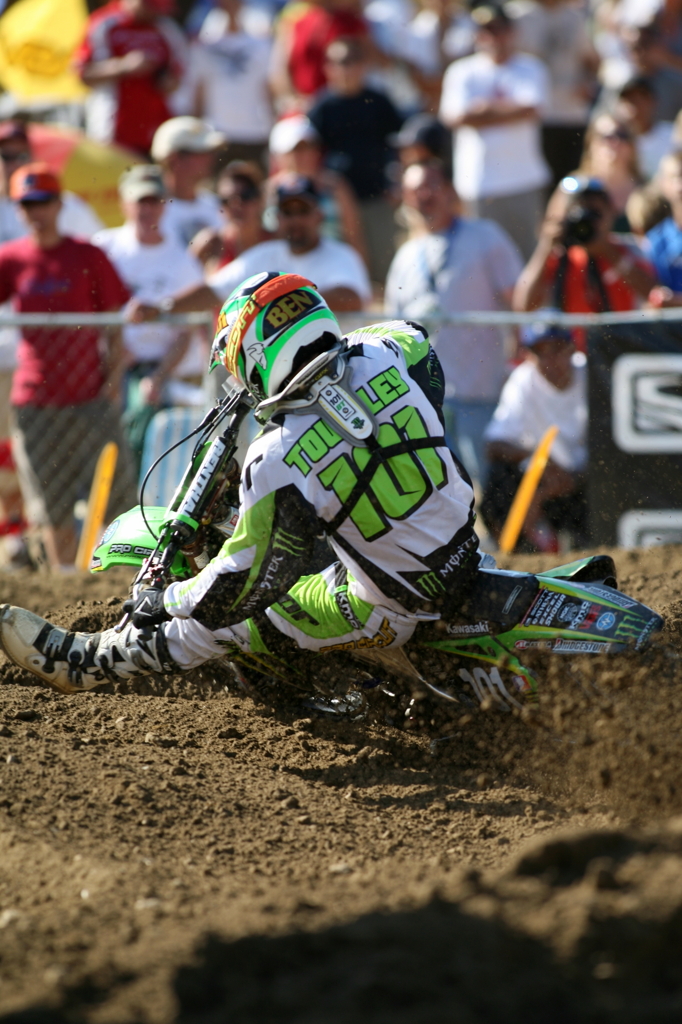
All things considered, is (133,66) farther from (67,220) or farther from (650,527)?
(650,527)

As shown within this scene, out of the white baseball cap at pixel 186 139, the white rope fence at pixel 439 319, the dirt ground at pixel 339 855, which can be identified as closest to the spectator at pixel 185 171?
the white baseball cap at pixel 186 139

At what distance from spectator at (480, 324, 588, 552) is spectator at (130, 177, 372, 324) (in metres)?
1.31

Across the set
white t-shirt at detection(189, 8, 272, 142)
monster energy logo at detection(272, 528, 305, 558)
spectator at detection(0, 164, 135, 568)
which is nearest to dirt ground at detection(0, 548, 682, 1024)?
monster energy logo at detection(272, 528, 305, 558)

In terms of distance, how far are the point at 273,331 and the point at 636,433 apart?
367 centimetres

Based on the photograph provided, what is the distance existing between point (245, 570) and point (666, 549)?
385 centimetres

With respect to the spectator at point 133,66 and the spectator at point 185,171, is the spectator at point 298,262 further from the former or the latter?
the spectator at point 133,66

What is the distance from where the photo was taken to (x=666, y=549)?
7477mm

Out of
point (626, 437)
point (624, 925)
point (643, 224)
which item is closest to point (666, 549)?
point (626, 437)

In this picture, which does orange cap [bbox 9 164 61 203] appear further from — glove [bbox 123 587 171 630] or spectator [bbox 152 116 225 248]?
glove [bbox 123 587 171 630]

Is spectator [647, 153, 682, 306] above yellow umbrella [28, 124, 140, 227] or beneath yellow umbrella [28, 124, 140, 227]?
beneath

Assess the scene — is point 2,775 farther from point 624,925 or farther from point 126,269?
point 126,269

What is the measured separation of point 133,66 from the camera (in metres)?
10.8

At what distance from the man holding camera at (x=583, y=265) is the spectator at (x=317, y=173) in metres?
1.98

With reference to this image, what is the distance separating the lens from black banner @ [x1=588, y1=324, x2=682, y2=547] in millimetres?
7523
